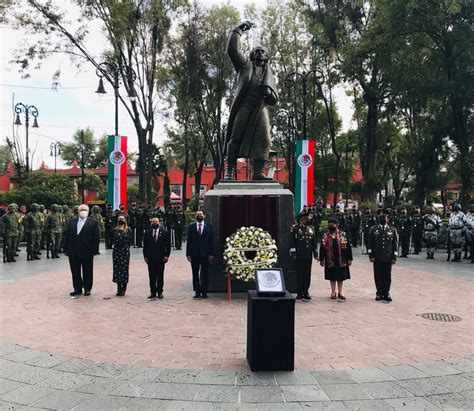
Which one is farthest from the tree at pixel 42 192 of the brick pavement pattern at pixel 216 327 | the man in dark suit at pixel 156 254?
the man in dark suit at pixel 156 254

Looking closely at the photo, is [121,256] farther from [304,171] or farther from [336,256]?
[304,171]

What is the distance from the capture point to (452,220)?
599 inches

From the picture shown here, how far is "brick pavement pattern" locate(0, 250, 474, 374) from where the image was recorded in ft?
16.8

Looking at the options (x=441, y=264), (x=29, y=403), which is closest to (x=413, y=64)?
(x=441, y=264)

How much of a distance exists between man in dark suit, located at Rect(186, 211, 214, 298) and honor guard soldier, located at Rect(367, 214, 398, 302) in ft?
10.5

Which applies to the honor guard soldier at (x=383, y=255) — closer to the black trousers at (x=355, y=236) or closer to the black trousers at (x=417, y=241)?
the black trousers at (x=417, y=241)

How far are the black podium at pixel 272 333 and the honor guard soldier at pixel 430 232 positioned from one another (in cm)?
1302

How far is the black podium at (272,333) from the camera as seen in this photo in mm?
4586

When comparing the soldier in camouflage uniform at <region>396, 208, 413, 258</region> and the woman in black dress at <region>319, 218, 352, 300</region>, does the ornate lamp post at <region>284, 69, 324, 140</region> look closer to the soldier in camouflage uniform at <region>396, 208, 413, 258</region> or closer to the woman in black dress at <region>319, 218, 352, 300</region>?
the soldier in camouflage uniform at <region>396, 208, 413, 258</region>

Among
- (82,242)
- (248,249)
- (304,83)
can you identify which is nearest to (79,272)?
(82,242)

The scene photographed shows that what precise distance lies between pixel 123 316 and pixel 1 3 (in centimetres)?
1794

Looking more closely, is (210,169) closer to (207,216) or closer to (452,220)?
(452,220)

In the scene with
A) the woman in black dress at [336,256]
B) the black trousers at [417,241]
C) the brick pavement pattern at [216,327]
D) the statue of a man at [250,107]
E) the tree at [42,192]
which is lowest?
the brick pavement pattern at [216,327]

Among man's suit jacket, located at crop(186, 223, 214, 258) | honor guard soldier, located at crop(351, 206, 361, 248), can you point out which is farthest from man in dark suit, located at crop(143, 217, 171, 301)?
honor guard soldier, located at crop(351, 206, 361, 248)
